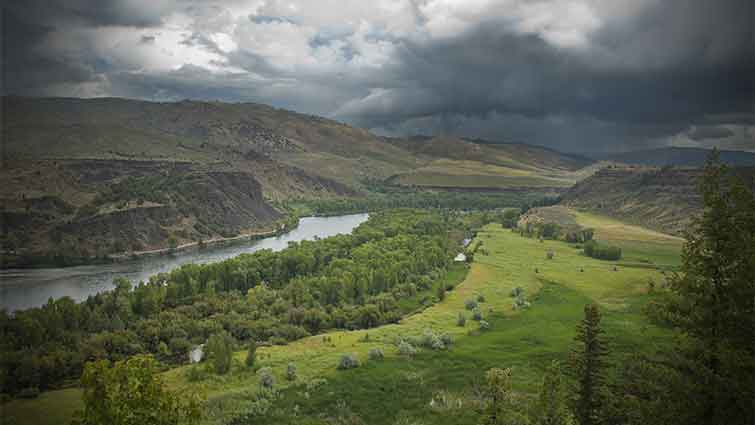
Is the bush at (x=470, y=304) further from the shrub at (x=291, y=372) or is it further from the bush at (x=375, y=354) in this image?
the shrub at (x=291, y=372)

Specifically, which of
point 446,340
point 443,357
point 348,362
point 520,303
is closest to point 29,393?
point 348,362

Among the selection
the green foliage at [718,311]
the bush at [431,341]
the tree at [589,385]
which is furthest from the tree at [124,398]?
the bush at [431,341]

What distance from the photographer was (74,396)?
49094 millimetres

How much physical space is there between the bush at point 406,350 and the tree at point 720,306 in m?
45.1

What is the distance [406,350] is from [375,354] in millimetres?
4414

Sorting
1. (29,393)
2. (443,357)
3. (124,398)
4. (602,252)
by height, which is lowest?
(443,357)

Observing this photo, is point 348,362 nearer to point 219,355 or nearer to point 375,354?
point 375,354

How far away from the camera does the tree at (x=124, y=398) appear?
19281mm

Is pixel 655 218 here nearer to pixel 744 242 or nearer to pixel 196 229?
pixel 196 229

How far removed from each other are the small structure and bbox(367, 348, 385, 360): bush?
21245mm

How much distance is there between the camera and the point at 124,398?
19.6m

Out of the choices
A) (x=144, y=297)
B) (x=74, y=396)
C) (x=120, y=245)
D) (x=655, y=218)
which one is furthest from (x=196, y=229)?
(x=655, y=218)

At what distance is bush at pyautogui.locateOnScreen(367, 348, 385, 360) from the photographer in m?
59.4

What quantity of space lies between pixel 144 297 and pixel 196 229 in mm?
98801
